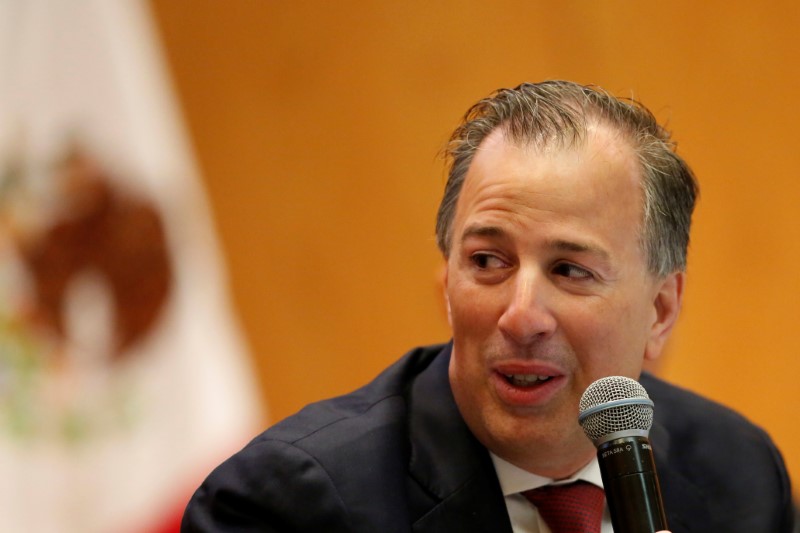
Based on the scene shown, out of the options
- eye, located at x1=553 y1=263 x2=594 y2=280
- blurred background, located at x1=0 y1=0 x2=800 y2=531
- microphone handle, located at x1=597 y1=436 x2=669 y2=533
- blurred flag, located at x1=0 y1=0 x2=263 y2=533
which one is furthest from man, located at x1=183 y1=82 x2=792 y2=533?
blurred background, located at x1=0 y1=0 x2=800 y2=531

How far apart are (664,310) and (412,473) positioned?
656 millimetres

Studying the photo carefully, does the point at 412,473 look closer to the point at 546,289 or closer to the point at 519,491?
the point at 519,491

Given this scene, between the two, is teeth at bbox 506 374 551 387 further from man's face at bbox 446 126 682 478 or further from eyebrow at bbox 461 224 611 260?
eyebrow at bbox 461 224 611 260

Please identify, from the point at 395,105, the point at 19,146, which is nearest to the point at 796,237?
the point at 395,105

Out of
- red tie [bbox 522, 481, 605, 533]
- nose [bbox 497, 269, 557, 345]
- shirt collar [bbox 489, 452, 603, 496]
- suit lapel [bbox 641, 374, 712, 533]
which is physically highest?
nose [bbox 497, 269, 557, 345]

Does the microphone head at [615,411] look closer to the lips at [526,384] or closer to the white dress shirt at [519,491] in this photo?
the lips at [526,384]

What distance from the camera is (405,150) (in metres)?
4.41

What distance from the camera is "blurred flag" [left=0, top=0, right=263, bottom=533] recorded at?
11.4 ft

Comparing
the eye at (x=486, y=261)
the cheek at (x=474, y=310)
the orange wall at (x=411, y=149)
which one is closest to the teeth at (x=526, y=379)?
the cheek at (x=474, y=310)

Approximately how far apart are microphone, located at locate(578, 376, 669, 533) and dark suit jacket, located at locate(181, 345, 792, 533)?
57 cm

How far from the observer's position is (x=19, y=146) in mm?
3488

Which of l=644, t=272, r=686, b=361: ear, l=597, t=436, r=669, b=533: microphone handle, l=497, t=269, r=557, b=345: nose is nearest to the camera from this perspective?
l=597, t=436, r=669, b=533: microphone handle

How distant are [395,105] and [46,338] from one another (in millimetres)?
1743

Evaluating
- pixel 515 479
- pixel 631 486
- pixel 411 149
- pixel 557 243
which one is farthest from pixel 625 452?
pixel 411 149
